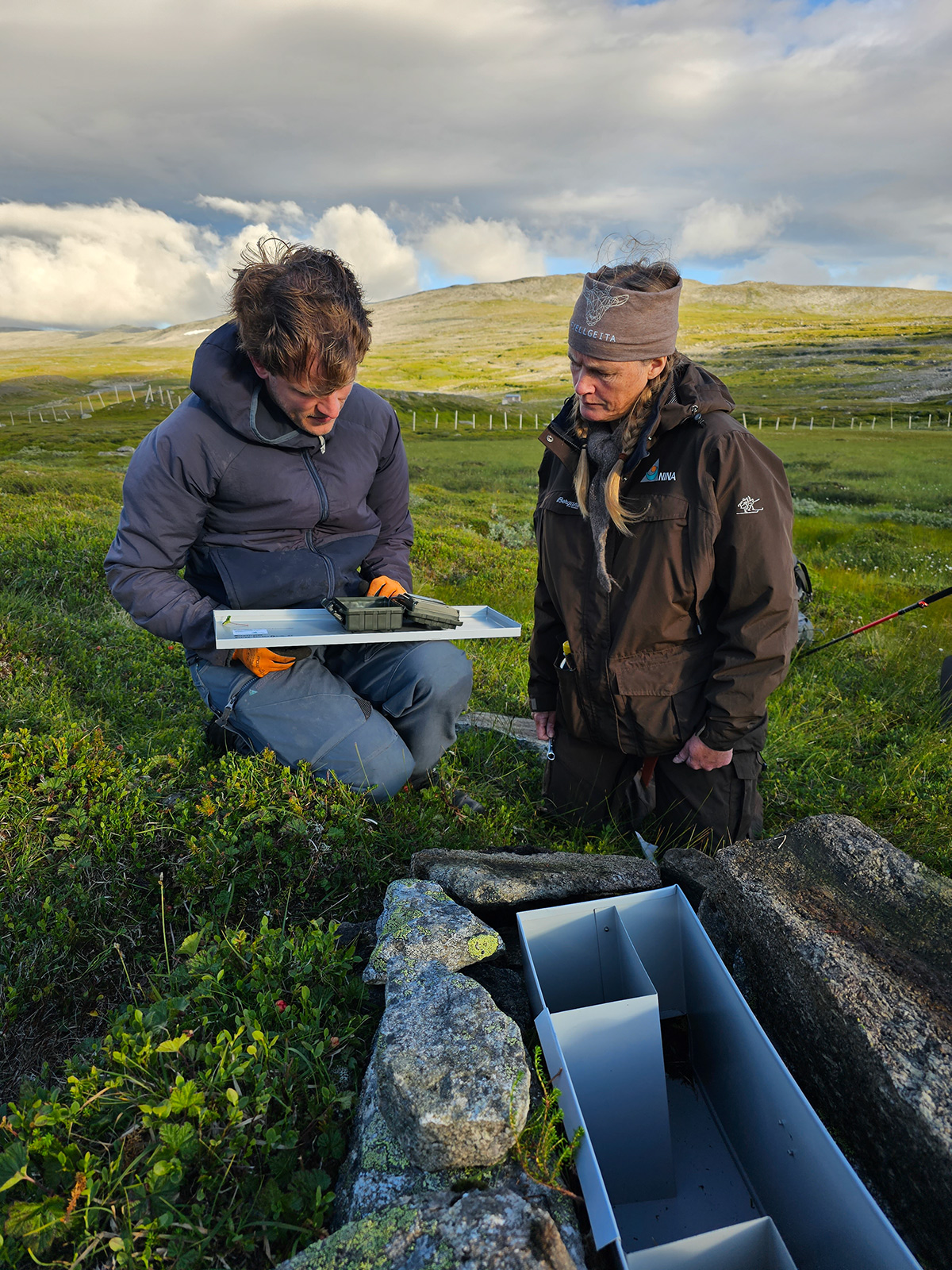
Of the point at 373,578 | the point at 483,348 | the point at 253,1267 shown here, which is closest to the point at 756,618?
the point at 373,578

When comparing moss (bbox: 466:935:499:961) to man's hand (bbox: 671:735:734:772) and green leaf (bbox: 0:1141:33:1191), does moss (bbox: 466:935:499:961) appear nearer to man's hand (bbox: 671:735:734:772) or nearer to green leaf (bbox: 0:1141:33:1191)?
green leaf (bbox: 0:1141:33:1191)

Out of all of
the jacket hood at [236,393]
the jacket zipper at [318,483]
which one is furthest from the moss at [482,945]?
the jacket hood at [236,393]

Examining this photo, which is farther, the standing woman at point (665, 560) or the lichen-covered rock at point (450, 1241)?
the standing woman at point (665, 560)

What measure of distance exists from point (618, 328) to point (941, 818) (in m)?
3.84

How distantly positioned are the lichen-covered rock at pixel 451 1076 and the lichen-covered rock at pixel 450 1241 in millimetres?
131

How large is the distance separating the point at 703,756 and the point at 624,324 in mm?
2261

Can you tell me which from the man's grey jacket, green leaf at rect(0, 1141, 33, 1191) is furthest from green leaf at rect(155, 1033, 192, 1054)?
the man's grey jacket

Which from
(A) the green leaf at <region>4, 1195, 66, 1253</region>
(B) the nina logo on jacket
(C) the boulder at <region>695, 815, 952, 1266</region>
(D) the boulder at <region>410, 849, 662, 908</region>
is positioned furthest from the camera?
(B) the nina logo on jacket

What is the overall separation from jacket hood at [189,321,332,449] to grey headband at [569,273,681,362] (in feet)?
5.57

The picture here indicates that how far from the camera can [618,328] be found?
3.43 meters

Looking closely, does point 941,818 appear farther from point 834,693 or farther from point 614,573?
point 614,573

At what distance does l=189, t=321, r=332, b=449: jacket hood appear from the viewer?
3.85 meters

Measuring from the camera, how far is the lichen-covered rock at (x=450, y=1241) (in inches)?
61.4

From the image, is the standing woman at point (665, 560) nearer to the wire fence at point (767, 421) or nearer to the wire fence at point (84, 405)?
the wire fence at point (767, 421)
